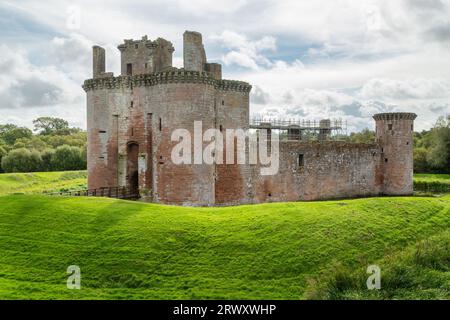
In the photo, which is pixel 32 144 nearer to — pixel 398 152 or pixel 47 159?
pixel 47 159

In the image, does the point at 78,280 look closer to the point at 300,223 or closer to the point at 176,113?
the point at 300,223

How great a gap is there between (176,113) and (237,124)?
520 cm

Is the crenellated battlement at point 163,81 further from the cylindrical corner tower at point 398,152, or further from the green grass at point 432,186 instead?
the green grass at point 432,186

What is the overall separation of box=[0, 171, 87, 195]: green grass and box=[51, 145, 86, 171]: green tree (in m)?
5.57

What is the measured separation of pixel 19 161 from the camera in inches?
2386

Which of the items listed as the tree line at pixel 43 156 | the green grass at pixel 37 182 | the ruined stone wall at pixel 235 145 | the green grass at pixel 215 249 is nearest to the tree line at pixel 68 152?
the tree line at pixel 43 156

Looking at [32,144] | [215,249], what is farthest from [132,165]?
[32,144]

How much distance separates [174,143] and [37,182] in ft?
108

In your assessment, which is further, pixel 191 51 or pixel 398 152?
pixel 398 152

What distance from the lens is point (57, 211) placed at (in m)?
17.3

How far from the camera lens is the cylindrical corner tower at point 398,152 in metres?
35.9

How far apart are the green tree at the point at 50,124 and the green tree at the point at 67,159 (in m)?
32.0

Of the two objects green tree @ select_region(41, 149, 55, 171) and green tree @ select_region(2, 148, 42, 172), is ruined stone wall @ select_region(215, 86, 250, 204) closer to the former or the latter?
green tree @ select_region(2, 148, 42, 172)
